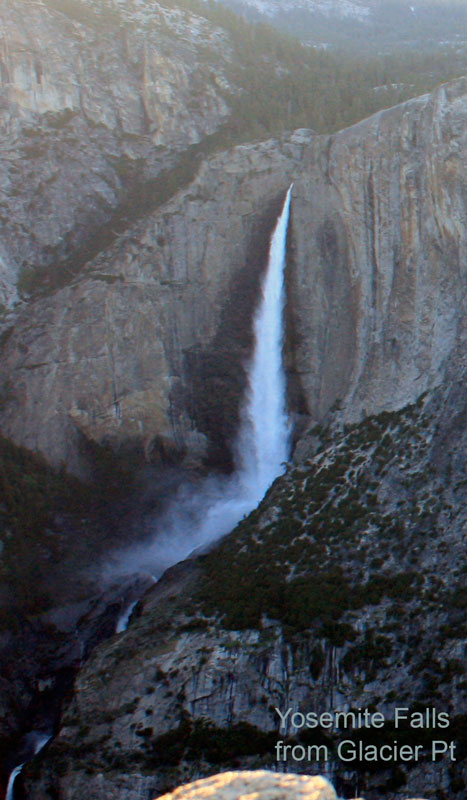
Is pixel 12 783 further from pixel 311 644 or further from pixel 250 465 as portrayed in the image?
pixel 250 465

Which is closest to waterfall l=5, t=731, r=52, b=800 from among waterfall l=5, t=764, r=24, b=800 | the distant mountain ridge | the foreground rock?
waterfall l=5, t=764, r=24, b=800

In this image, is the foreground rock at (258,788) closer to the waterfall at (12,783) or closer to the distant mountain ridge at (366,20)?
the waterfall at (12,783)

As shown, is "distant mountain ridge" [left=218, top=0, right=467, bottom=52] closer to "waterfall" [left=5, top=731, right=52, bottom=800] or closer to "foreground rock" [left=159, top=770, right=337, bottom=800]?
"waterfall" [left=5, top=731, right=52, bottom=800]

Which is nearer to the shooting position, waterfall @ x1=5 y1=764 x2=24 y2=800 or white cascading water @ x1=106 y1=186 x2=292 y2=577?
waterfall @ x1=5 y1=764 x2=24 y2=800

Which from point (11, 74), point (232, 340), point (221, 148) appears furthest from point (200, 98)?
point (232, 340)

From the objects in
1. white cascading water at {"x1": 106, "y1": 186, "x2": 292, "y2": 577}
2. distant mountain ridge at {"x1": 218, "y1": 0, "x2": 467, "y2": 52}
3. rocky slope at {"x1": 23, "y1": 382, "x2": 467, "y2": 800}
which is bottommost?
rocky slope at {"x1": 23, "y1": 382, "x2": 467, "y2": 800}

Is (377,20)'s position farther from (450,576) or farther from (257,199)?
(450,576)

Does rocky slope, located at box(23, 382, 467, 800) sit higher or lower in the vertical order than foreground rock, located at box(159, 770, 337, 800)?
higher
